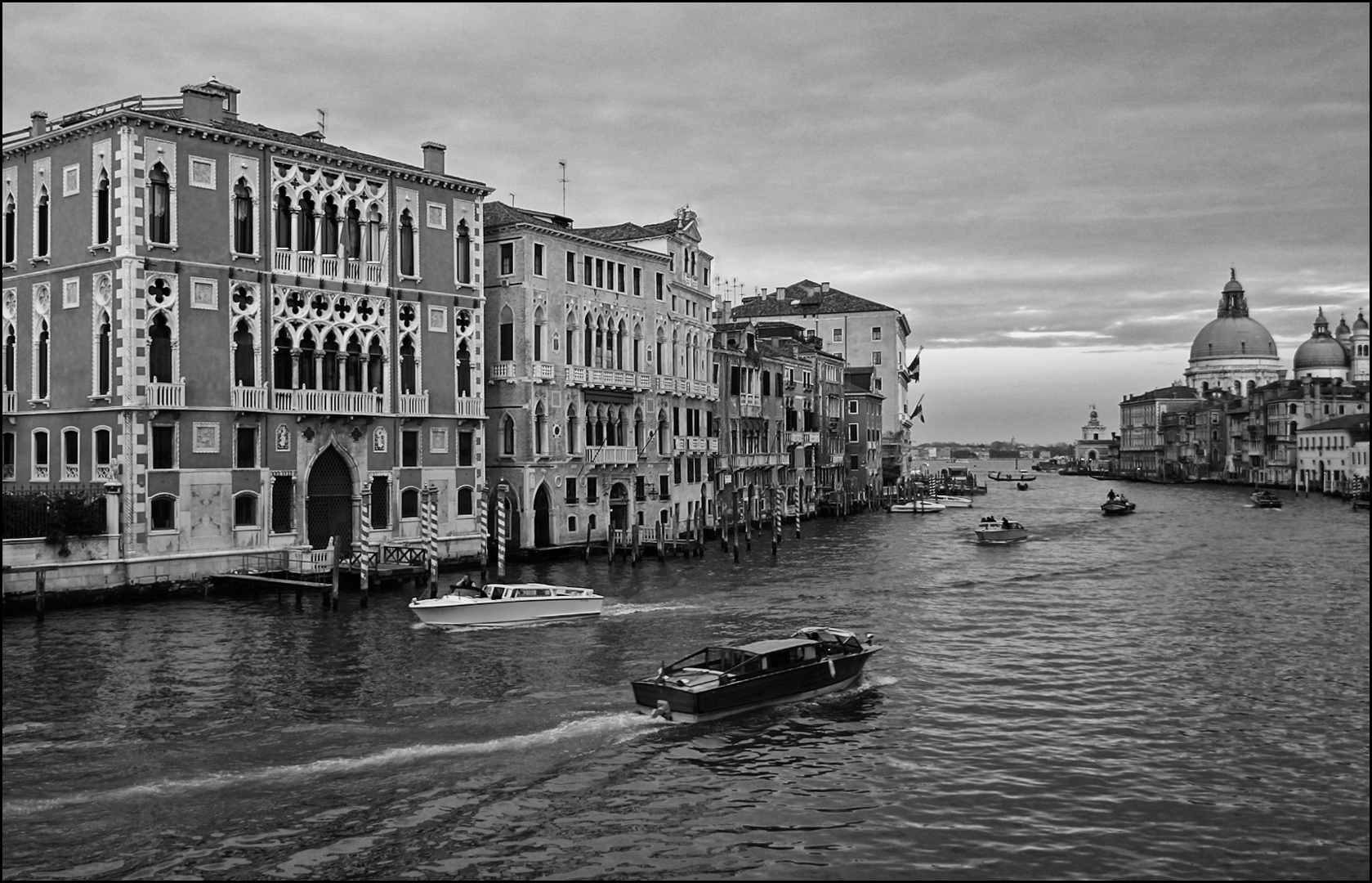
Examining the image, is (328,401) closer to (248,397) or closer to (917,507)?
(248,397)

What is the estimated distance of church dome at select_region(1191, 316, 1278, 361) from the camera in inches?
7077

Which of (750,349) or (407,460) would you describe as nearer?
(407,460)

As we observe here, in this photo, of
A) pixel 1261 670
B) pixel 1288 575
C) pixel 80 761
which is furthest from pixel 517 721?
pixel 1288 575

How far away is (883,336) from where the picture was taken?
100m

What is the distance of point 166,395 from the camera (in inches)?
1273

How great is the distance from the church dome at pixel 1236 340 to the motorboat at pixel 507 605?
174 m

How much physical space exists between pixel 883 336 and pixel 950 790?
283ft

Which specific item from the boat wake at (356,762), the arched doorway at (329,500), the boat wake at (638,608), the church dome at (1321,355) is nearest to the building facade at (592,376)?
the arched doorway at (329,500)

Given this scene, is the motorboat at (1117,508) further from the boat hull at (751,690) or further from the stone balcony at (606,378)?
the boat hull at (751,690)

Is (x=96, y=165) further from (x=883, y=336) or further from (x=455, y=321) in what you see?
(x=883, y=336)

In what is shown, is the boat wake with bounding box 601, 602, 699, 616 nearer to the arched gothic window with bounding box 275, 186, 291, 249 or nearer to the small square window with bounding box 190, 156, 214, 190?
the arched gothic window with bounding box 275, 186, 291, 249

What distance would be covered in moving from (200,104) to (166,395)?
28.7 ft

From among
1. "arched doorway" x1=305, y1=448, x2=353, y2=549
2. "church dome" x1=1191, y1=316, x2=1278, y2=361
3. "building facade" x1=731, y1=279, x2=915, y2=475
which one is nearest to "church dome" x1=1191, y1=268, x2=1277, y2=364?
"church dome" x1=1191, y1=316, x2=1278, y2=361

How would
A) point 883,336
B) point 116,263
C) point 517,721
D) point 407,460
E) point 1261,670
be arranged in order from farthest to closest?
point 883,336, point 407,460, point 116,263, point 1261,670, point 517,721
